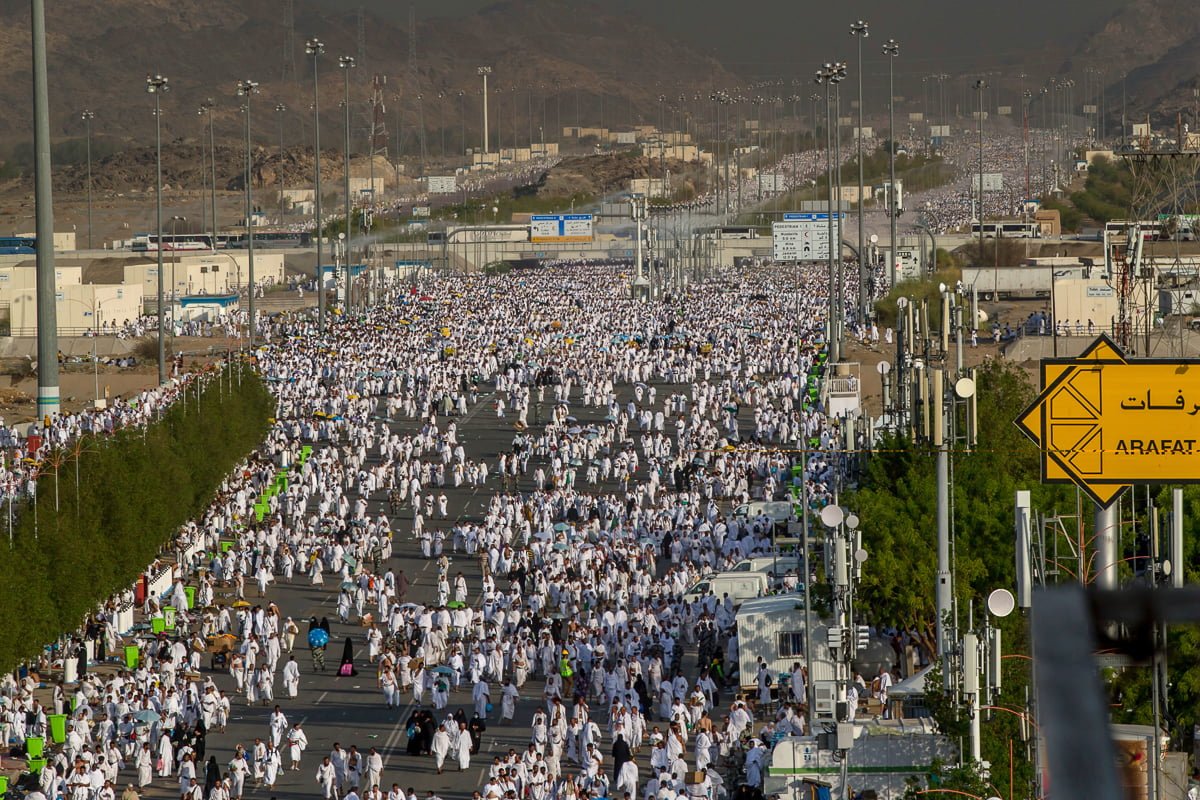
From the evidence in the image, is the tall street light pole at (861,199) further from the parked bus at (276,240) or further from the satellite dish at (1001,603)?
the parked bus at (276,240)

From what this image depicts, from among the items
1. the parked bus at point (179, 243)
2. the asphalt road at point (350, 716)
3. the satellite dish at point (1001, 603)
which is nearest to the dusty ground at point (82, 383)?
the asphalt road at point (350, 716)

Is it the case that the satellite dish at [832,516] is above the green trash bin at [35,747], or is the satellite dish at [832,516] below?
above

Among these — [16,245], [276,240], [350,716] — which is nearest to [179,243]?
[276,240]

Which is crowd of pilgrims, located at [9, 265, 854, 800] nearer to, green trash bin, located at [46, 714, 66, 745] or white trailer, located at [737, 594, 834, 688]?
green trash bin, located at [46, 714, 66, 745]

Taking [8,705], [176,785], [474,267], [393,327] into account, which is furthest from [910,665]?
[474,267]

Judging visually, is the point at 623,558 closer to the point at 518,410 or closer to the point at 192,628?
the point at 192,628

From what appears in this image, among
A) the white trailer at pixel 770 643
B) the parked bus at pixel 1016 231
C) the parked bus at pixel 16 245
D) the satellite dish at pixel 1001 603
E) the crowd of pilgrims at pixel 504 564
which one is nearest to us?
the satellite dish at pixel 1001 603

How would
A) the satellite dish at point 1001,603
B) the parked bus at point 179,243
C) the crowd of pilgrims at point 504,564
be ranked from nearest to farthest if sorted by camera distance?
the satellite dish at point 1001,603, the crowd of pilgrims at point 504,564, the parked bus at point 179,243

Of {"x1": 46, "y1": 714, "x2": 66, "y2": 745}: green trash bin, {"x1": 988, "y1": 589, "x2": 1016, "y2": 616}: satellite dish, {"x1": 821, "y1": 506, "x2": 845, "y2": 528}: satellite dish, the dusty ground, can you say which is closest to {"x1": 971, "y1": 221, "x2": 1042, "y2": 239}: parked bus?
the dusty ground
